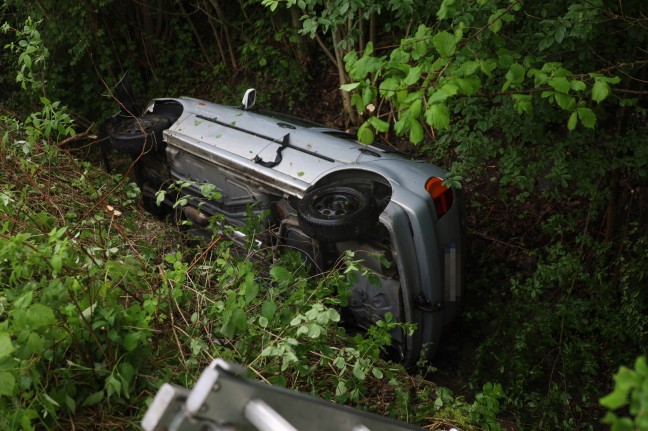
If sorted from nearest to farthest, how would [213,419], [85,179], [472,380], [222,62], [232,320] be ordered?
[213,419] < [232,320] < [85,179] < [472,380] < [222,62]

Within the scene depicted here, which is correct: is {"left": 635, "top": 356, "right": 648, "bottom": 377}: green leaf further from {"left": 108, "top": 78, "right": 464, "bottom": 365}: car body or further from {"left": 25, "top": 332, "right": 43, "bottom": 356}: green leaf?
{"left": 108, "top": 78, "right": 464, "bottom": 365}: car body

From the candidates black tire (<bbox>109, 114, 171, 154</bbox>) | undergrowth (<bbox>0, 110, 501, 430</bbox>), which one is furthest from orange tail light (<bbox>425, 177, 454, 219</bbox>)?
black tire (<bbox>109, 114, 171, 154</bbox>)

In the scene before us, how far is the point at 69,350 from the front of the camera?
7.11 ft

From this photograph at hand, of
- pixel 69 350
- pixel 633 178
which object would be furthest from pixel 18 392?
pixel 633 178

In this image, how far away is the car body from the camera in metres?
4.42

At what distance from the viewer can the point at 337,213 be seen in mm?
4512

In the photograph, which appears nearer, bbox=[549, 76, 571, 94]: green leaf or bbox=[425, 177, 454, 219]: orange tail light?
bbox=[549, 76, 571, 94]: green leaf

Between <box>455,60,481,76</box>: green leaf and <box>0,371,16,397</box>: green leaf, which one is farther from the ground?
<box>455,60,481,76</box>: green leaf

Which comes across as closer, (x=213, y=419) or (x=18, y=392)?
(x=213, y=419)

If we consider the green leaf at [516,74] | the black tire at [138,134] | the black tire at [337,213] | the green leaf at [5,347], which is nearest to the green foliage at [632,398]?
the green leaf at [5,347]

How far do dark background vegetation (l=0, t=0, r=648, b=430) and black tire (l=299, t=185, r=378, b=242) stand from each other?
70 centimetres

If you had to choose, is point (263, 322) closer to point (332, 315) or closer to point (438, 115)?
point (332, 315)

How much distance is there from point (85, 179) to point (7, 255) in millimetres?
1751

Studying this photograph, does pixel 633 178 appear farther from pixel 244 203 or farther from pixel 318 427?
pixel 318 427
